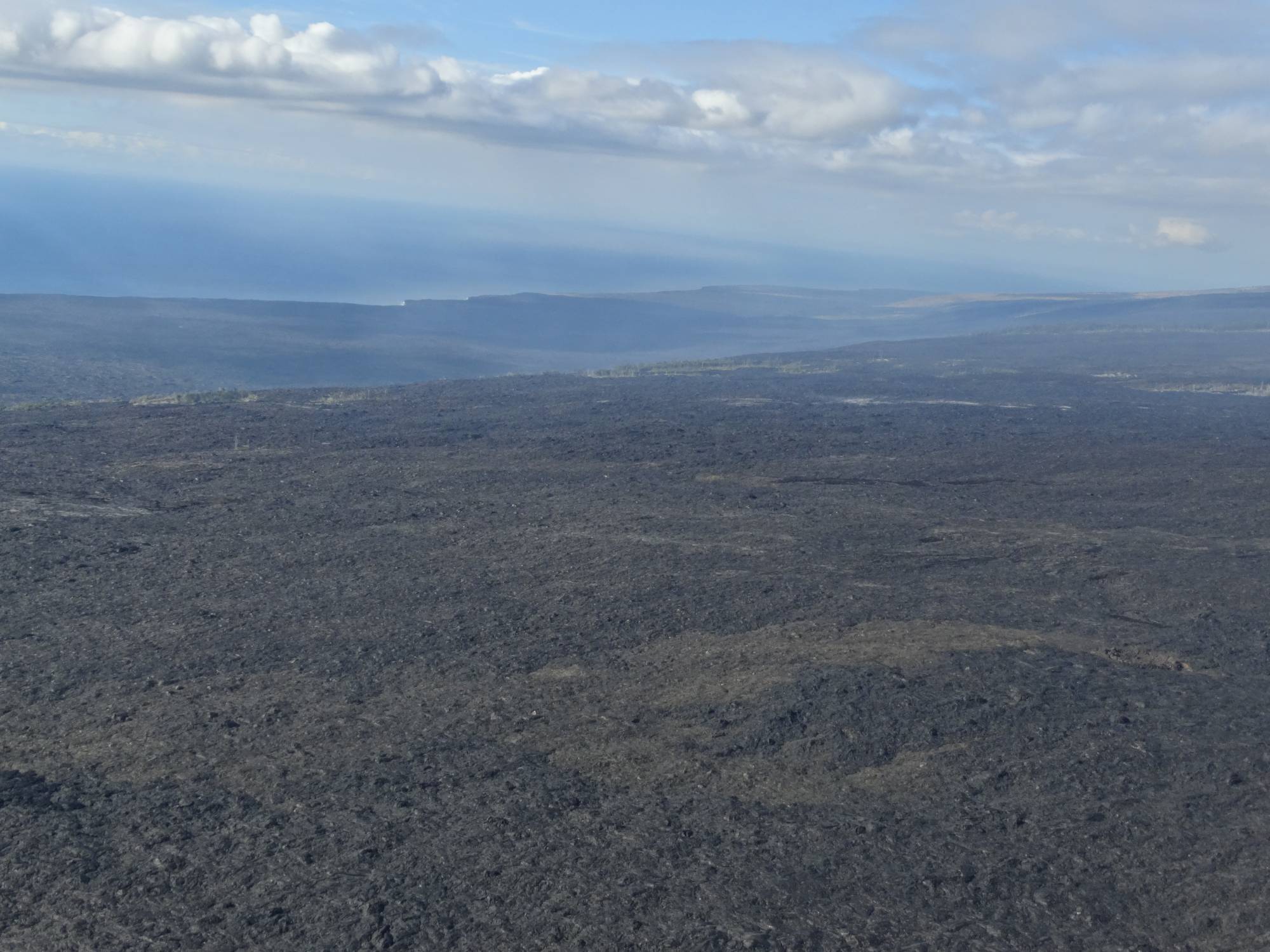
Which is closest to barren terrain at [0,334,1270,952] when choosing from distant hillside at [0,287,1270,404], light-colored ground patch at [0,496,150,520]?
light-colored ground patch at [0,496,150,520]

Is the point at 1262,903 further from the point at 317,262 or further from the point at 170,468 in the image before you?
the point at 317,262

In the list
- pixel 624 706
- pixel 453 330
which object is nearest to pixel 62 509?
pixel 624 706

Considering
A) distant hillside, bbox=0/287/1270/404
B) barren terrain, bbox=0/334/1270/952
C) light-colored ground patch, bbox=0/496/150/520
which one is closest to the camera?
barren terrain, bbox=0/334/1270/952

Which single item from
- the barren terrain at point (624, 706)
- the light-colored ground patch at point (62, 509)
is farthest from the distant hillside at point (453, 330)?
the barren terrain at point (624, 706)

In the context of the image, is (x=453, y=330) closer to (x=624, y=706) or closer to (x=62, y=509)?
(x=62, y=509)

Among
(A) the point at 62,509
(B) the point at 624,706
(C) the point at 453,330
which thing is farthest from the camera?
(C) the point at 453,330

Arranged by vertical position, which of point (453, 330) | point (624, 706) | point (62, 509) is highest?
point (453, 330)

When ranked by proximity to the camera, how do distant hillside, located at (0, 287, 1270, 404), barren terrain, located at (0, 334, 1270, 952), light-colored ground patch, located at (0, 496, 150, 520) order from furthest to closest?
distant hillside, located at (0, 287, 1270, 404) → light-colored ground patch, located at (0, 496, 150, 520) → barren terrain, located at (0, 334, 1270, 952)

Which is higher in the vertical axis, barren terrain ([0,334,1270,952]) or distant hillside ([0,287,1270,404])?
distant hillside ([0,287,1270,404])

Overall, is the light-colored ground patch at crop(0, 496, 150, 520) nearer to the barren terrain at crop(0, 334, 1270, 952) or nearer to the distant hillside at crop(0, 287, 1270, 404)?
the barren terrain at crop(0, 334, 1270, 952)
